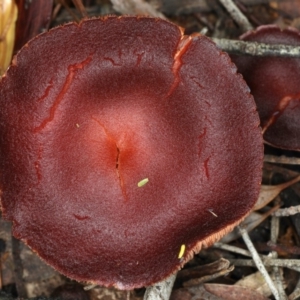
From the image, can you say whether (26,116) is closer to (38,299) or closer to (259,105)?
(38,299)

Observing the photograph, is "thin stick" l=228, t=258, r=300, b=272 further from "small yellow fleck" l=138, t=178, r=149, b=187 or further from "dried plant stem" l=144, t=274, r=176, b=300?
"small yellow fleck" l=138, t=178, r=149, b=187

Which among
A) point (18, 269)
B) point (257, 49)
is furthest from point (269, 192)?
point (18, 269)

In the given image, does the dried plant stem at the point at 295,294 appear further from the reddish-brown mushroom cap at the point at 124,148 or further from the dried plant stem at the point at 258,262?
the reddish-brown mushroom cap at the point at 124,148

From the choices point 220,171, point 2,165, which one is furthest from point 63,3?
point 220,171

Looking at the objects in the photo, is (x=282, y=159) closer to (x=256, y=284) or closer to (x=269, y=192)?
(x=269, y=192)

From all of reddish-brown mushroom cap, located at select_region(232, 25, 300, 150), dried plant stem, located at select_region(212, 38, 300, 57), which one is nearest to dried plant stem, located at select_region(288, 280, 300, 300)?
reddish-brown mushroom cap, located at select_region(232, 25, 300, 150)
